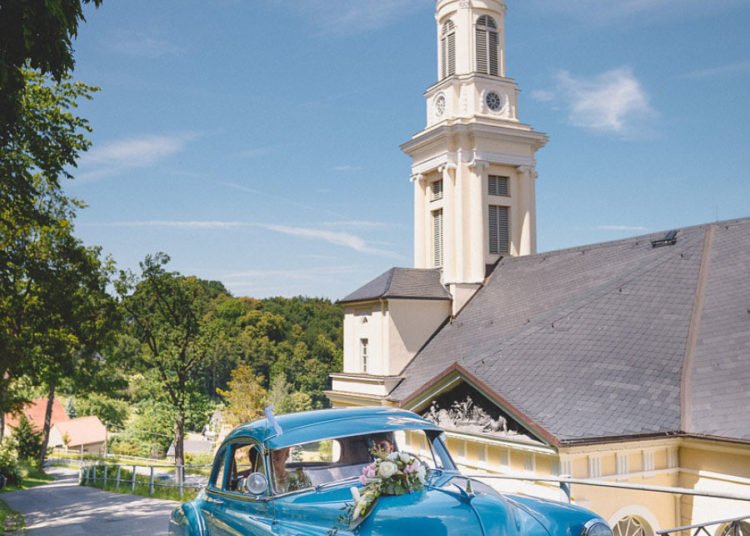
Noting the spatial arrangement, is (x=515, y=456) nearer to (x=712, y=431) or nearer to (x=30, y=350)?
(x=712, y=431)

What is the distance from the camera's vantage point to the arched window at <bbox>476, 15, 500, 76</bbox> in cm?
3341

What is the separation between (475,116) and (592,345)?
15879mm

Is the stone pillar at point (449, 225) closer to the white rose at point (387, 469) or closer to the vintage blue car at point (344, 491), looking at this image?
the vintage blue car at point (344, 491)

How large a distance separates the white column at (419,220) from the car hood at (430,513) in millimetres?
28202

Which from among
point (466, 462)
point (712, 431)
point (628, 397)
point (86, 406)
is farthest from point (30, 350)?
point (86, 406)

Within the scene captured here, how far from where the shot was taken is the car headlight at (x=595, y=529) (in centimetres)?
545

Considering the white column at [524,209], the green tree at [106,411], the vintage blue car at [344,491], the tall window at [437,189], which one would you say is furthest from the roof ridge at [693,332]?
the green tree at [106,411]

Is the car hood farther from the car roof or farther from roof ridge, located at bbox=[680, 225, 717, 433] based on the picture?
roof ridge, located at bbox=[680, 225, 717, 433]

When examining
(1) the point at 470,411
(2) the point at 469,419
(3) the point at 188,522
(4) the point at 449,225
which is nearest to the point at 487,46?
(4) the point at 449,225

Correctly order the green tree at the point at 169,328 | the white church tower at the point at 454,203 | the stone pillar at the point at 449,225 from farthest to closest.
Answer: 1. the green tree at the point at 169,328
2. the stone pillar at the point at 449,225
3. the white church tower at the point at 454,203

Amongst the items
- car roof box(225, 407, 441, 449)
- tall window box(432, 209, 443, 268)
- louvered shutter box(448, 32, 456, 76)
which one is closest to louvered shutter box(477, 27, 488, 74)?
louvered shutter box(448, 32, 456, 76)

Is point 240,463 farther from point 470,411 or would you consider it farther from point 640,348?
point 640,348

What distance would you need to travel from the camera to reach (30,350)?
23.6 m

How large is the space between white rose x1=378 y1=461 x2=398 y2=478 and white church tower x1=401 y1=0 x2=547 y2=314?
82.6 feet
